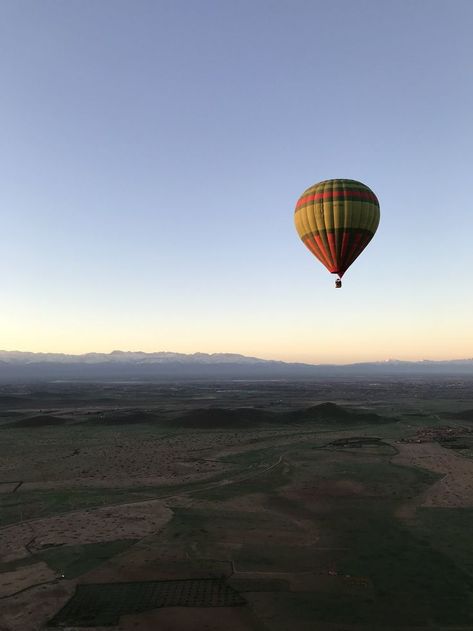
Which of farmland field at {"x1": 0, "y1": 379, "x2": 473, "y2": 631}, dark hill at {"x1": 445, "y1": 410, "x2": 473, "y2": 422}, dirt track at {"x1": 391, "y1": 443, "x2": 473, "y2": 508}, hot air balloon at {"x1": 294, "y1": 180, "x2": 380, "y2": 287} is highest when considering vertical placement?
hot air balloon at {"x1": 294, "y1": 180, "x2": 380, "y2": 287}

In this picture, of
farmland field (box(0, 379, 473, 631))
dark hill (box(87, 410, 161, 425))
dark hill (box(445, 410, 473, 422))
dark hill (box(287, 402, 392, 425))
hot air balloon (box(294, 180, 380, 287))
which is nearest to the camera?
farmland field (box(0, 379, 473, 631))

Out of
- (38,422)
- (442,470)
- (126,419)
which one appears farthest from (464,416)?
(38,422)

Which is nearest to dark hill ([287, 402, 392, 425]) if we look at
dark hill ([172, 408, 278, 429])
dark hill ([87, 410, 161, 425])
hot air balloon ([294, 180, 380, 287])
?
dark hill ([172, 408, 278, 429])

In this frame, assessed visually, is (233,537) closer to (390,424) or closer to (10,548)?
(10,548)

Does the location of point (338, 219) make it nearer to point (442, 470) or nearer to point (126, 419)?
point (442, 470)

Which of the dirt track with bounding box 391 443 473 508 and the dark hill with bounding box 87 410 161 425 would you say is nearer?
the dirt track with bounding box 391 443 473 508

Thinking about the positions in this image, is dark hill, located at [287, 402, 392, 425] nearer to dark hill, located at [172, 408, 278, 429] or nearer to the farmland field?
dark hill, located at [172, 408, 278, 429]

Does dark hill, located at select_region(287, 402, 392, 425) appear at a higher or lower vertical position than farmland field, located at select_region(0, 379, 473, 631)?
higher

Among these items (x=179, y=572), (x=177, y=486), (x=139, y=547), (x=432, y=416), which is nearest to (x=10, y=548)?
(x=139, y=547)

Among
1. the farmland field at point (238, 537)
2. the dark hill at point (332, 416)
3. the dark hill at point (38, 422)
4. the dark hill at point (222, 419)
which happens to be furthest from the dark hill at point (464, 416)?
the dark hill at point (38, 422)
